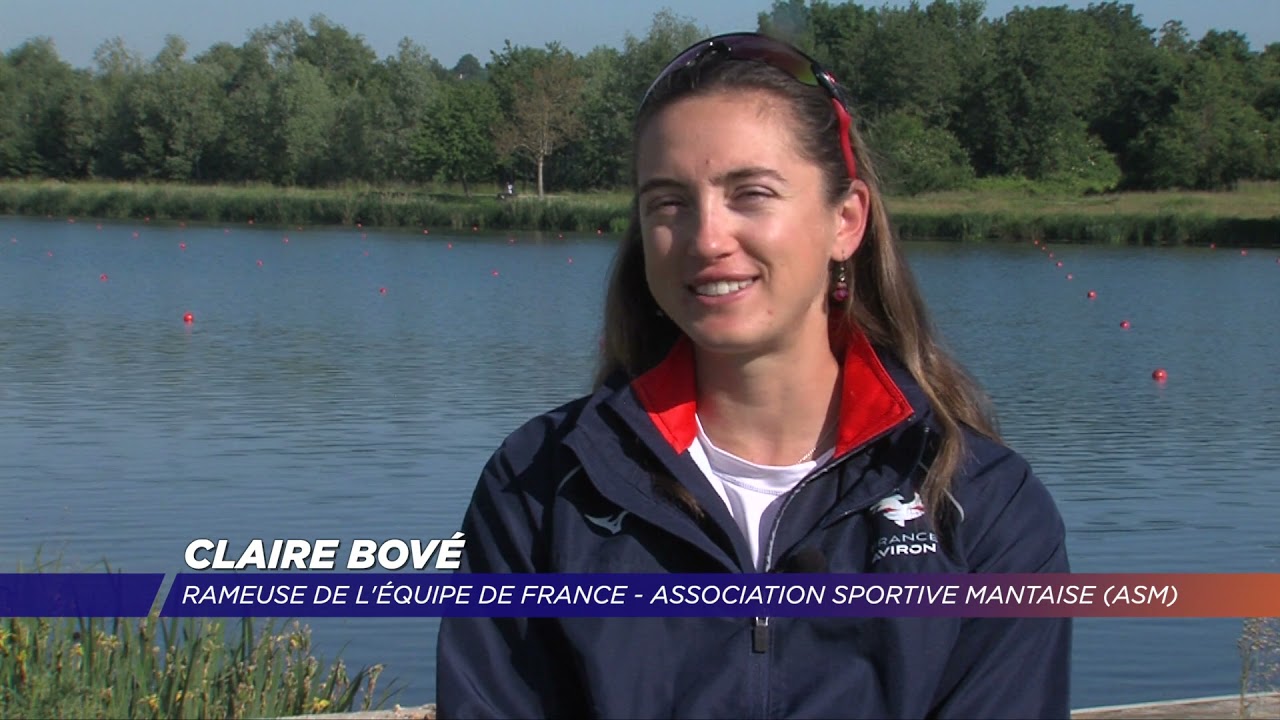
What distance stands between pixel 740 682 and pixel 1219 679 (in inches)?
224

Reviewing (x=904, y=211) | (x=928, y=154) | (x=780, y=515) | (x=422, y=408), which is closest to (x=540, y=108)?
(x=928, y=154)

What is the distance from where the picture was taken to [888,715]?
2.26 metres

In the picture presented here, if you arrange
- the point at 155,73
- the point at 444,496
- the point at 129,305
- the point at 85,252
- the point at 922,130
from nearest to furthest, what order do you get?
the point at 444,496
the point at 129,305
the point at 85,252
the point at 922,130
the point at 155,73

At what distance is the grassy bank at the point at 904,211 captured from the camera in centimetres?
4528

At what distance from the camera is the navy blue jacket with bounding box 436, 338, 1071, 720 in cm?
226

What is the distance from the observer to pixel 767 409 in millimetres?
2504

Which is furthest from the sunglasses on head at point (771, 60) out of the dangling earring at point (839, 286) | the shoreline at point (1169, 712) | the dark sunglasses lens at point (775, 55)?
the shoreline at point (1169, 712)

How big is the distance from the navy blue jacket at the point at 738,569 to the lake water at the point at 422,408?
442 centimetres

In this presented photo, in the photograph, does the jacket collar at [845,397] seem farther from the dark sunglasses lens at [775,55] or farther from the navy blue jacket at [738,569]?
the dark sunglasses lens at [775,55]

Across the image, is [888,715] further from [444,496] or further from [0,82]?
[0,82]

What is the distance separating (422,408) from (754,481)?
12.2 m

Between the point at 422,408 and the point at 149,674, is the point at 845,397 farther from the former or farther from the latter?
the point at 422,408

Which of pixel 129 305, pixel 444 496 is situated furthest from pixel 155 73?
pixel 444 496

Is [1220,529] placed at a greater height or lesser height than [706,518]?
lesser
